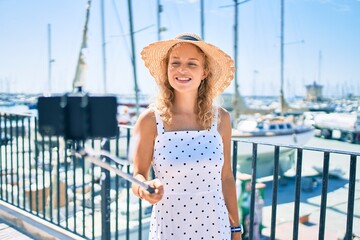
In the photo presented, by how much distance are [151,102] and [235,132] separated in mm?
17571

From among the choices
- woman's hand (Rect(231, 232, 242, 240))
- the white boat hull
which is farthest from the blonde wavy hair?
the white boat hull

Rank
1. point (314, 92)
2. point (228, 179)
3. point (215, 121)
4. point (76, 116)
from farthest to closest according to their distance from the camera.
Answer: point (314, 92), point (228, 179), point (215, 121), point (76, 116)

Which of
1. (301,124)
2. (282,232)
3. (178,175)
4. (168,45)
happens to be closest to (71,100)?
(178,175)

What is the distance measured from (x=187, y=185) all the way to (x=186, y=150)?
176mm

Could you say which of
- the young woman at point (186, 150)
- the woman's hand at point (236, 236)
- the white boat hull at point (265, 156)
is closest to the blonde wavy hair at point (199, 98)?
the young woman at point (186, 150)

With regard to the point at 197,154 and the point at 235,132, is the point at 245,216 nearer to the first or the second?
the point at 197,154

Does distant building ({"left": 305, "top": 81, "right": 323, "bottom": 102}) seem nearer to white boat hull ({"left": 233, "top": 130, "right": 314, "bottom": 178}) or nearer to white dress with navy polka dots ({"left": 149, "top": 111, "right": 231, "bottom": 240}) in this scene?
white boat hull ({"left": 233, "top": 130, "right": 314, "bottom": 178})

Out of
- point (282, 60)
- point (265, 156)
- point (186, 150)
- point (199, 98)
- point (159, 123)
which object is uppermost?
point (282, 60)

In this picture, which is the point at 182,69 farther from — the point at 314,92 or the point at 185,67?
the point at 314,92

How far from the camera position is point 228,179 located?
192cm

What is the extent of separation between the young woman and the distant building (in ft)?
223

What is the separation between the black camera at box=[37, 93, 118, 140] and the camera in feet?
2.85

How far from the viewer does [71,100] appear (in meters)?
0.89

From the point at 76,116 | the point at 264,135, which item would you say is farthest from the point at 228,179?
the point at 264,135
